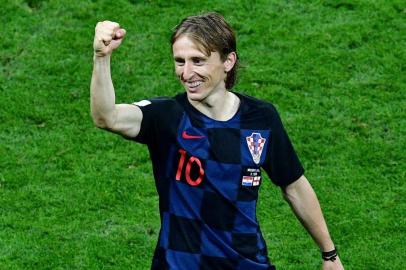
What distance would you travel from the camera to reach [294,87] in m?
11.5

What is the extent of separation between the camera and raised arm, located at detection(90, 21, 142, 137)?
5156mm

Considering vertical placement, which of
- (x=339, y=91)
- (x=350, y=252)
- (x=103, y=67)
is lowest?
(x=350, y=252)

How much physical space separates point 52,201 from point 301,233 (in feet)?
7.05

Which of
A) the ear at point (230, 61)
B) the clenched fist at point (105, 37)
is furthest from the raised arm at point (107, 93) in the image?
the ear at point (230, 61)

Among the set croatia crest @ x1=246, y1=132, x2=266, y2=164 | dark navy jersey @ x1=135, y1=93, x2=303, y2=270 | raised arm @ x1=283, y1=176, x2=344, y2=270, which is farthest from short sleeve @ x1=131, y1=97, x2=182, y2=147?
raised arm @ x1=283, y1=176, x2=344, y2=270

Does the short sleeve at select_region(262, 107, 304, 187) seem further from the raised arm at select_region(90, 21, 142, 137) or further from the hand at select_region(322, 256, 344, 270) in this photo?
the raised arm at select_region(90, 21, 142, 137)

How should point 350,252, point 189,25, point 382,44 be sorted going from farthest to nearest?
point 382,44, point 350,252, point 189,25

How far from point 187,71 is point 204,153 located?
0.43 meters

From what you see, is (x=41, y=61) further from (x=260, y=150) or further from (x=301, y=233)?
(x=260, y=150)

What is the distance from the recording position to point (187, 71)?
5.59 m

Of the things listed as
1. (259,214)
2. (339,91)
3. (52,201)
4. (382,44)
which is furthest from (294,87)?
(52,201)

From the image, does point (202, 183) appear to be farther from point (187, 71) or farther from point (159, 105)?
point (187, 71)

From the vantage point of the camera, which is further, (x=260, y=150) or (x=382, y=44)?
(x=382, y=44)

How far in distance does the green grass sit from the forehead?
3339 millimetres
